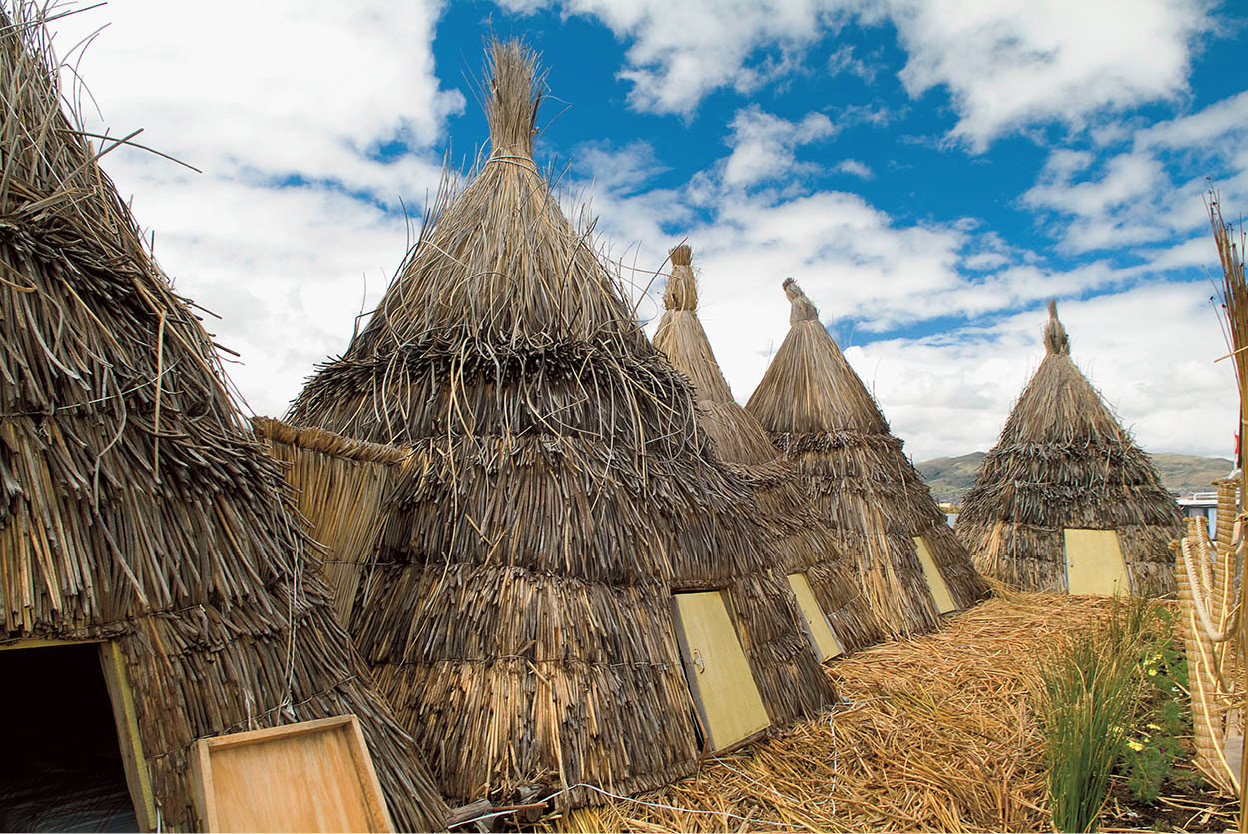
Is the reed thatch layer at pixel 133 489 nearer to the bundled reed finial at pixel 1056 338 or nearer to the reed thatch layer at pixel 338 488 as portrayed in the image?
the reed thatch layer at pixel 338 488

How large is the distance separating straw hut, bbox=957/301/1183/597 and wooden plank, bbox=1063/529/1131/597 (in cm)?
1

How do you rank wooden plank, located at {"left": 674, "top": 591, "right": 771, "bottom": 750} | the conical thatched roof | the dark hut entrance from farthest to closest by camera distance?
the conical thatched roof < wooden plank, located at {"left": 674, "top": 591, "right": 771, "bottom": 750} < the dark hut entrance

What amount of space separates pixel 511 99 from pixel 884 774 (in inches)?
209

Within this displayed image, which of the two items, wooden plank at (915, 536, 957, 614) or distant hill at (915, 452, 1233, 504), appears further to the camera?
distant hill at (915, 452, 1233, 504)

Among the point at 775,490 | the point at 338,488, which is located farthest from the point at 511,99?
the point at 775,490

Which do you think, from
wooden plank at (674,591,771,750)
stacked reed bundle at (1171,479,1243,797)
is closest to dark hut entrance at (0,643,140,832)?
wooden plank at (674,591,771,750)

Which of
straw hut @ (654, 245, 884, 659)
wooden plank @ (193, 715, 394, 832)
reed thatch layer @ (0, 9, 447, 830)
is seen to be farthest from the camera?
straw hut @ (654, 245, 884, 659)

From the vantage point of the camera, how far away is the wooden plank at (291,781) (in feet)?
9.03

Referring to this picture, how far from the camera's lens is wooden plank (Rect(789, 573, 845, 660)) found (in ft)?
26.0

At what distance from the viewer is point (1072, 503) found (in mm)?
12875

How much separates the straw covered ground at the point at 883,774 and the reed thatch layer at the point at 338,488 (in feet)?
5.78

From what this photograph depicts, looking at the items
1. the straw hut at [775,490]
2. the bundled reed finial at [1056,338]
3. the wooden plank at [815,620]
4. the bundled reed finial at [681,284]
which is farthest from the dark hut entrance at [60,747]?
the bundled reed finial at [1056,338]

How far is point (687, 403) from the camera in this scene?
5.65m

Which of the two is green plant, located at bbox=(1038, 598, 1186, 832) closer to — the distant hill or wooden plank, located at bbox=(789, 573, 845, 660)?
wooden plank, located at bbox=(789, 573, 845, 660)
